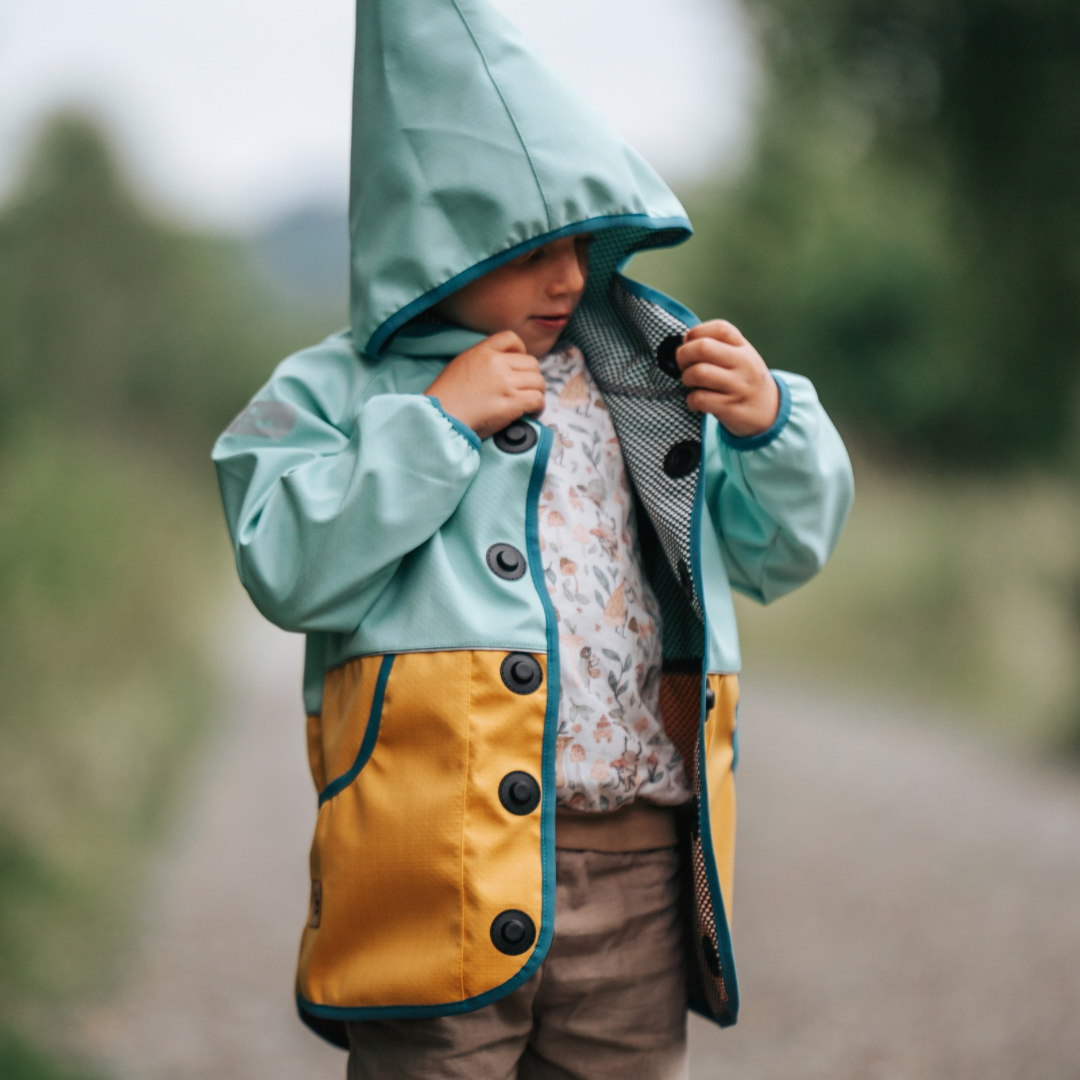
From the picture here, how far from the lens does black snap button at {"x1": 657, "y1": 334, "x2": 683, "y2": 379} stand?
5.62ft

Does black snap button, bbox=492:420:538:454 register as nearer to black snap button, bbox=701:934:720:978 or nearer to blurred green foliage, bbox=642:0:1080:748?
black snap button, bbox=701:934:720:978

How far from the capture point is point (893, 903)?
3.83 m

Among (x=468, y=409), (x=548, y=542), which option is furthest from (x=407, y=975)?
(x=468, y=409)

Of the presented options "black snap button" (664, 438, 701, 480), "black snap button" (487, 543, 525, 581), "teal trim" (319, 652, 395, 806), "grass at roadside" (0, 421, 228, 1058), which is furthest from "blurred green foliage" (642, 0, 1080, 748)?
"teal trim" (319, 652, 395, 806)

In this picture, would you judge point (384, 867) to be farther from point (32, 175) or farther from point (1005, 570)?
point (32, 175)

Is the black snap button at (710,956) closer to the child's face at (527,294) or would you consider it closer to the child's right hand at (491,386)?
the child's right hand at (491,386)

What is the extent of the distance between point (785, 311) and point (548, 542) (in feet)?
27.5

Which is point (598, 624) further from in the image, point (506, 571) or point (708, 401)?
point (708, 401)

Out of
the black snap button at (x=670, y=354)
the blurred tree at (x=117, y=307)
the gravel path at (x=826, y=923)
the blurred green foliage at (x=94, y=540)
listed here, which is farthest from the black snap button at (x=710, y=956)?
the blurred tree at (x=117, y=307)

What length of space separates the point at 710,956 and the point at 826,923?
90.5 inches

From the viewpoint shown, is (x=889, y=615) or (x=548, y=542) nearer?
(x=548, y=542)

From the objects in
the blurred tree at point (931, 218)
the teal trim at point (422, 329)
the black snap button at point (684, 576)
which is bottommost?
the black snap button at point (684, 576)

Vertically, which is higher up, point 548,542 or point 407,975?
point 548,542

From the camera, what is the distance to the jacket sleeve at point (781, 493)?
155cm
